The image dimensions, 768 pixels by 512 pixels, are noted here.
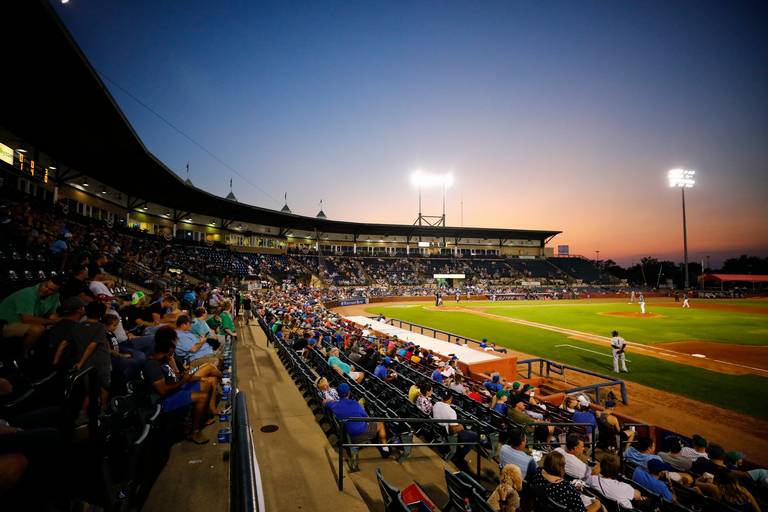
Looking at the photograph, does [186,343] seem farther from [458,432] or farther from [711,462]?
[711,462]

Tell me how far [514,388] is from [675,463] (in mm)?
3974

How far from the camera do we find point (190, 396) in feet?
14.5

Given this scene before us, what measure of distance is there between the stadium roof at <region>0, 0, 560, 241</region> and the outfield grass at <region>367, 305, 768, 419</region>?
2462 cm

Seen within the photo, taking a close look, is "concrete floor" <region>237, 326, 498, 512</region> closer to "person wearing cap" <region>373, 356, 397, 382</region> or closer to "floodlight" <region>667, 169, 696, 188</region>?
"person wearing cap" <region>373, 356, 397, 382</region>

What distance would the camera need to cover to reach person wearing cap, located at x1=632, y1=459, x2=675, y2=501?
508cm

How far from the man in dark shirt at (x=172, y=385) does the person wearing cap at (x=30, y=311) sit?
74.8 inches

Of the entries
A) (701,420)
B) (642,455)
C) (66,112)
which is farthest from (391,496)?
(66,112)

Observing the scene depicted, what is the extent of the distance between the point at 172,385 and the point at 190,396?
12.8 inches

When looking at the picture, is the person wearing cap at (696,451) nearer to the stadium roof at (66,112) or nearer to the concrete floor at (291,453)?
the concrete floor at (291,453)

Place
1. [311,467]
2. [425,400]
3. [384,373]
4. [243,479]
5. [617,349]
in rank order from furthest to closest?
[617,349], [384,373], [425,400], [311,467], [243,479]

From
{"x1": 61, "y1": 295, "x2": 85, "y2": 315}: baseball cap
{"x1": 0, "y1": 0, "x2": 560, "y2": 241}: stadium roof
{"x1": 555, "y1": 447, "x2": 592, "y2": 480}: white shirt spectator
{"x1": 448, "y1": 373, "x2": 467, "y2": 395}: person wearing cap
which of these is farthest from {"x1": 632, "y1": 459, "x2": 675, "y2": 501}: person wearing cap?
{"x1": 0, "y1": 0, "x2": 560, "y2": 241}: stadium roof

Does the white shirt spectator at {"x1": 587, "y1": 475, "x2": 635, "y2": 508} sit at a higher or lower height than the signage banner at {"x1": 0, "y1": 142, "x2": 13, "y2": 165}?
lower

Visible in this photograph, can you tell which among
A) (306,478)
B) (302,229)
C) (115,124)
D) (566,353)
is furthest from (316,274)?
(306,478)

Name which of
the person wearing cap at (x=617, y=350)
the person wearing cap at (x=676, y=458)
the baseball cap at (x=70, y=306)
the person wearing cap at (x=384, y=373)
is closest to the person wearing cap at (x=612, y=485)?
the person wearing cap at (x=676, y=458)
